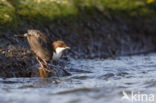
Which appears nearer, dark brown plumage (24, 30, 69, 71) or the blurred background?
the blurred background

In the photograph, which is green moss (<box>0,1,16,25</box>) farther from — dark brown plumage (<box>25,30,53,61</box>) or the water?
the water

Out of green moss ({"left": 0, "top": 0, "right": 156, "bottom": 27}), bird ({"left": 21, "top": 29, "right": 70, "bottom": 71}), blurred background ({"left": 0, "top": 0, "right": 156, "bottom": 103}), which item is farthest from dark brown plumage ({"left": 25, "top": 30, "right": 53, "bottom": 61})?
green moss ({"left": 0, "top": 0, "right": 156, "bottom": 27})

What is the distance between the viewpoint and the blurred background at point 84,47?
581cm

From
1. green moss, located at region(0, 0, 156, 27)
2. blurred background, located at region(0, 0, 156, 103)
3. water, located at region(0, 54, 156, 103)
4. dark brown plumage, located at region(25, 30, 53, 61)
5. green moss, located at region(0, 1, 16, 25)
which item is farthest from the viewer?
green moss, located at region(0, 0, 156, 27)

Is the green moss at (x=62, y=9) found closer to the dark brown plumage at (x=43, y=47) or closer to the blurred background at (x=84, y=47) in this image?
the blurred background at (x=84, y=47)

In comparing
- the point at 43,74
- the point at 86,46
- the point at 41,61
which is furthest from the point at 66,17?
the point at 43,74

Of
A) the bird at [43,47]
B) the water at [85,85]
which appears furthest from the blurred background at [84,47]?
the bird at [43,47]

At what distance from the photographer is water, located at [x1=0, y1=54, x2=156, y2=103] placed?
532 cm

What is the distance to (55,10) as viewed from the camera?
410 inches

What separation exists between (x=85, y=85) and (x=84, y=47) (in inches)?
167

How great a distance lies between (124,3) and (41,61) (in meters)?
6.36

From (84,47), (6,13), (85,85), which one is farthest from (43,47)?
(84,47)

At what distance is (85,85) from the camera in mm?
→ 6223

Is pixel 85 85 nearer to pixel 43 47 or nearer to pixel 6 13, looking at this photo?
pixel 43 47
